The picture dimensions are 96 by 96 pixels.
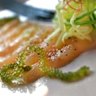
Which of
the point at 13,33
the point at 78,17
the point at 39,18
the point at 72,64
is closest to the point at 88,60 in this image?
the point at 72,64

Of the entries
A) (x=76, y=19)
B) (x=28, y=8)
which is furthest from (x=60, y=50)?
(x=28, y=8)

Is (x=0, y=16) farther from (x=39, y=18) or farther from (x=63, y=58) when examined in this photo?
(x=63, y=58)

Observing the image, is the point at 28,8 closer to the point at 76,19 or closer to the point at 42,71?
the point at 76,19

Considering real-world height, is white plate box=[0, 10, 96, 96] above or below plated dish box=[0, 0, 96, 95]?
below

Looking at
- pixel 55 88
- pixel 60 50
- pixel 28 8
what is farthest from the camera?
pixel 28 8

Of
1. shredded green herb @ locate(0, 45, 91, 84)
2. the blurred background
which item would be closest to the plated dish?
shredded green herb @ locate(0, 45, 91, 84)

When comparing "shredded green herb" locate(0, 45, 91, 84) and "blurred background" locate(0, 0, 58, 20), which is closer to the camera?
"shredded green herb" locate(0, 45, 91, 84)

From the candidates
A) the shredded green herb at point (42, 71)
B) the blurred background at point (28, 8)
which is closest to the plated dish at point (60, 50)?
the shredded green herb at point (42, 71)

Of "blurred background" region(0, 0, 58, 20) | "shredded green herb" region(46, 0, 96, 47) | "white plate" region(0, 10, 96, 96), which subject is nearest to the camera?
"white plate" region(0, 10, 96, 96)

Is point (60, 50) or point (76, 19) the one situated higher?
point (76, 19)

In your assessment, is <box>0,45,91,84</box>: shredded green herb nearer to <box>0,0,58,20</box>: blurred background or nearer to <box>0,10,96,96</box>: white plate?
<box>0,10,96,96</box>: white plate
